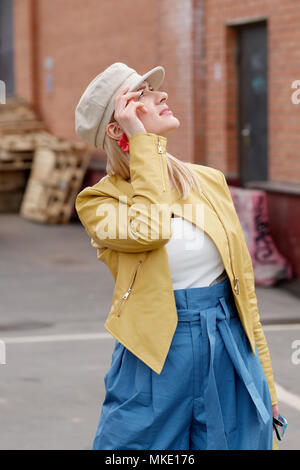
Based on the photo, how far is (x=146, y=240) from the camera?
2.96 m

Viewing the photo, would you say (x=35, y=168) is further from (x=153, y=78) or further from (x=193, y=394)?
(x=193, y=394)

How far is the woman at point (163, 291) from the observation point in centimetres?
302

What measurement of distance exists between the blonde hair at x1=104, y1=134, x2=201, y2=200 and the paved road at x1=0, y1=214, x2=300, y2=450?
254cm

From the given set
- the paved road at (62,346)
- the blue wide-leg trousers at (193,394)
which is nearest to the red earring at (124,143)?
the blue wide-leg trousers at (193,394)

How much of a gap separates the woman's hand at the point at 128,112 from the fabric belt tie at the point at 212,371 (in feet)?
2.15

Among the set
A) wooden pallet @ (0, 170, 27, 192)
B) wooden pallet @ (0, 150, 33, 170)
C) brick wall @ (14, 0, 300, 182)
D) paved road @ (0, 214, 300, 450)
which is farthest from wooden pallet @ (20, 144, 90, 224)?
paved road @ (0, 214, 300, 450)

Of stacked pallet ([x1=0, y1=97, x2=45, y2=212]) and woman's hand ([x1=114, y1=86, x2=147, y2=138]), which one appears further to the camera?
stacked pallet ([x1=0, y1=97, x2=45, y2=212])

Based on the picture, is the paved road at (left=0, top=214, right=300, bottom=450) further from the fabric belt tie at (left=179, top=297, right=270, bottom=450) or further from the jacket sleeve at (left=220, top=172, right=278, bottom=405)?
the fabric belt tie at (left=179, top=297, right=270, bottom=450)

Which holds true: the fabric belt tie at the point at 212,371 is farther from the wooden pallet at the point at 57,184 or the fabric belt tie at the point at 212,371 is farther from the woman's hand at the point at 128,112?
the wooden pallet at the point at 57,184

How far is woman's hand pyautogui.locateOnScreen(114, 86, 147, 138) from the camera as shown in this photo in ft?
9.88

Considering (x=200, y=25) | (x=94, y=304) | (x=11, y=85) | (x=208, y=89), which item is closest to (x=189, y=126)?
(x=208, y=89)

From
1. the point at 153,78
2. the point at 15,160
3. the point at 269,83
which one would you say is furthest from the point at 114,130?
the point at 15,160

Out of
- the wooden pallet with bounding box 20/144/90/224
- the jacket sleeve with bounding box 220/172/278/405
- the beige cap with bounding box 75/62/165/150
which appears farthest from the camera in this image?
the wooden pallet with bounding box 20/144/90/224

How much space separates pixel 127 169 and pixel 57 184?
13320mm
